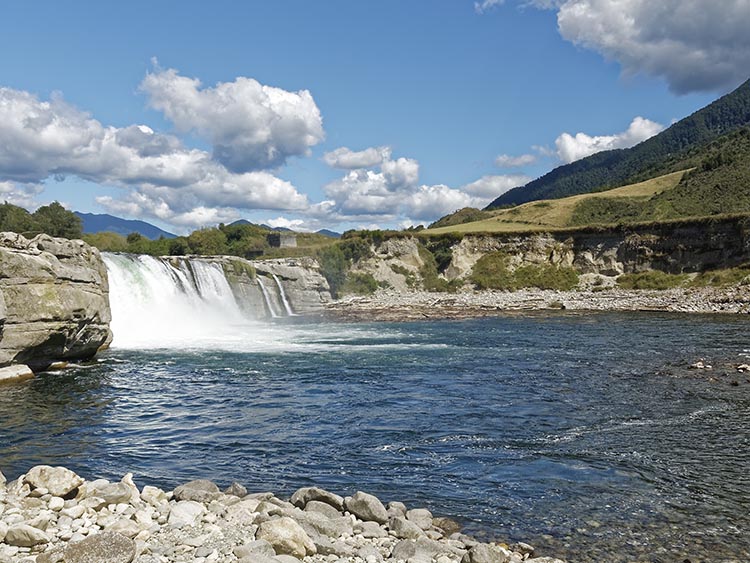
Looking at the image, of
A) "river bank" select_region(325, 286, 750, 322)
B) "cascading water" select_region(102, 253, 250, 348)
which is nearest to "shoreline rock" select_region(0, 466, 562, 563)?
"cascading water" select_region(102, 253, 250, 348)

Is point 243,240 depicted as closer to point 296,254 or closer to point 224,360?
point 296,254

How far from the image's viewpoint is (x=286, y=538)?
8062mm

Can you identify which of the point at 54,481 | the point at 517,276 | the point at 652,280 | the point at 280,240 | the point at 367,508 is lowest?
the point at 367,508

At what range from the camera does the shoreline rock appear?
764cm

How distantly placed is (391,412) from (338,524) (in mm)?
8583

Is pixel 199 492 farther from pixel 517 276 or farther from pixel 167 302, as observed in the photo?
pixel 517 276

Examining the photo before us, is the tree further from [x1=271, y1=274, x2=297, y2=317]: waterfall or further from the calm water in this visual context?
the calm water

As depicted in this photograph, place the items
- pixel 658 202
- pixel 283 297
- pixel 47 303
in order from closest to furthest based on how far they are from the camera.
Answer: pixel 47 303, pixel 283 297, pixel 658 202

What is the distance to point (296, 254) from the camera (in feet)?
249

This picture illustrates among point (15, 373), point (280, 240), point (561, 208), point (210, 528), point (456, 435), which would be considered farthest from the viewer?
point (561, 208)

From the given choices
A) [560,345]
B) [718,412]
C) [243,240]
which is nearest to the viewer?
[718,412]

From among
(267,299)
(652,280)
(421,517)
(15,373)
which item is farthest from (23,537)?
(652,280)

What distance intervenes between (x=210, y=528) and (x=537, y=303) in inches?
2251

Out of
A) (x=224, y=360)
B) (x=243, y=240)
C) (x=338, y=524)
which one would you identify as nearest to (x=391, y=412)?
(x=338, y=524)
